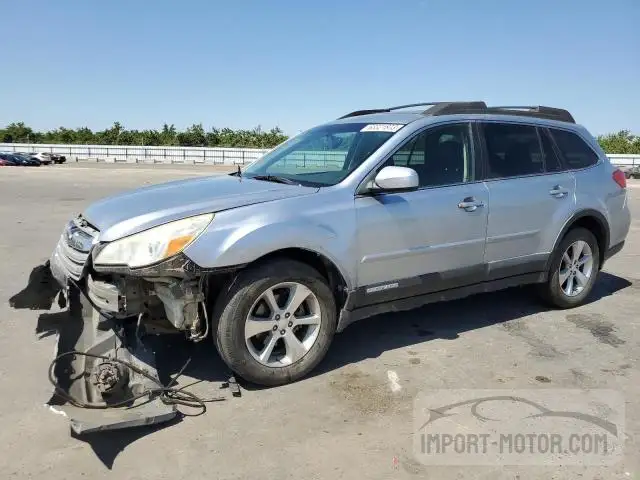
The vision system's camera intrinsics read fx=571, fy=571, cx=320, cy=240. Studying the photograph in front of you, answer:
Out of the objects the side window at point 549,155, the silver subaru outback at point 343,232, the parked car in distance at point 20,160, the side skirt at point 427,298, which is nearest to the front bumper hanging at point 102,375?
the silver subaru outback at point 343,232

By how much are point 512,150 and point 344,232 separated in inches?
75.8

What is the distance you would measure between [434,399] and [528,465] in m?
0.78

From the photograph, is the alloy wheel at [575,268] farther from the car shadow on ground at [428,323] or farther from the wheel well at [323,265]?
the wheel well at [323,265]

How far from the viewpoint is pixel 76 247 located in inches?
146

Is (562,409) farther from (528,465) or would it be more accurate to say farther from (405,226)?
(405,226)

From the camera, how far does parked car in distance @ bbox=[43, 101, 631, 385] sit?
3416mm

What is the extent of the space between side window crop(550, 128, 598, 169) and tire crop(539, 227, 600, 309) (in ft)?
2.03

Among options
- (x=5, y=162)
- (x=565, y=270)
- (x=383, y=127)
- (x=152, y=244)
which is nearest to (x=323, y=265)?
(x=152, y=244)

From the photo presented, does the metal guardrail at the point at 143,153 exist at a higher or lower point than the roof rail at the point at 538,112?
lower

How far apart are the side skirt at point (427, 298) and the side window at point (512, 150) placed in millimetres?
889

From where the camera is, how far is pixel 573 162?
5.29m

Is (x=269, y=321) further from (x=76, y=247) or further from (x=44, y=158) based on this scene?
(x=44, y=158)

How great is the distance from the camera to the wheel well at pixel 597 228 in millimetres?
5355

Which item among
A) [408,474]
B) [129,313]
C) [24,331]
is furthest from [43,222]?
[408,474]
